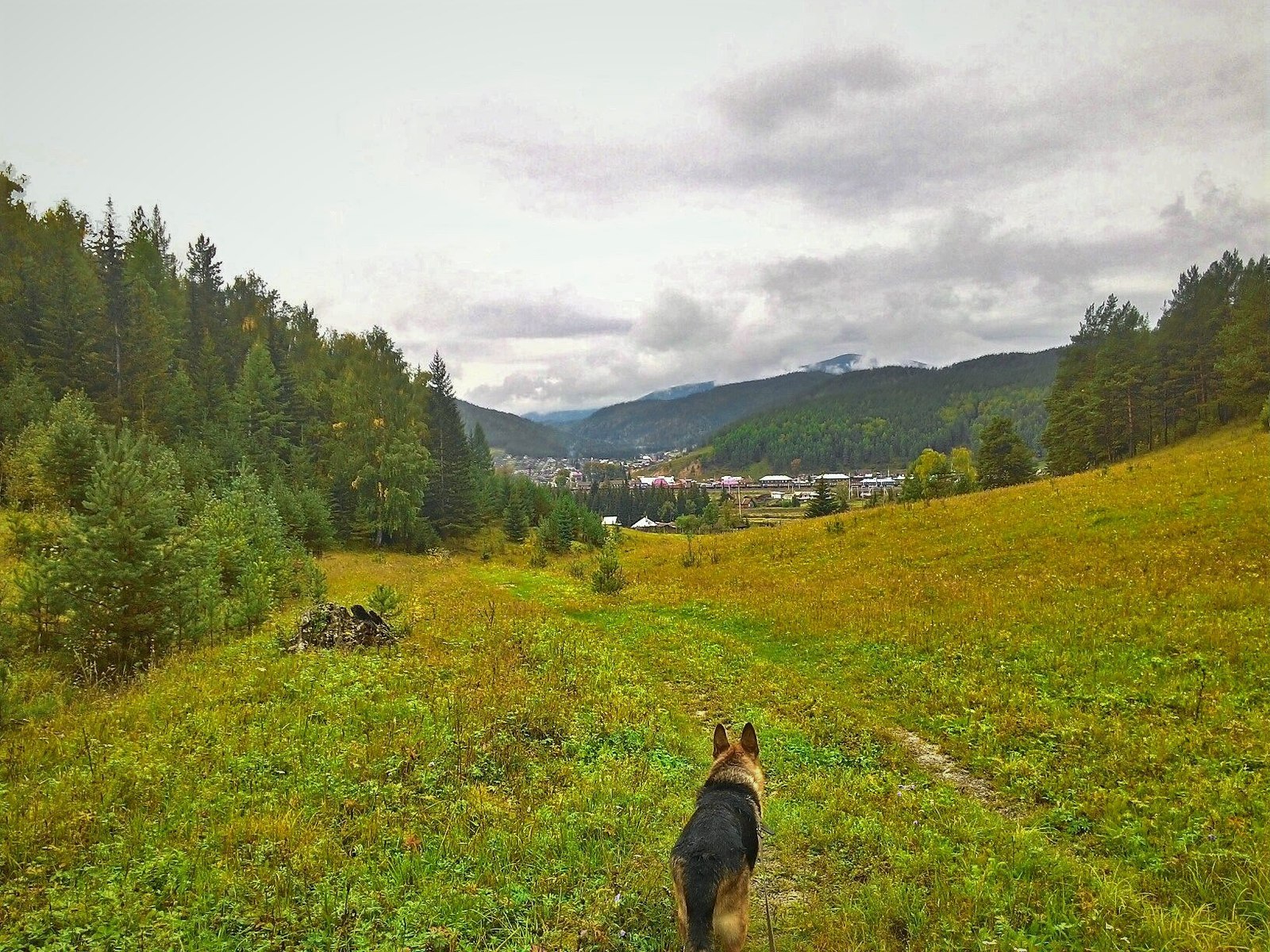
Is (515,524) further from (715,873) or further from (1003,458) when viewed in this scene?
(715,873)

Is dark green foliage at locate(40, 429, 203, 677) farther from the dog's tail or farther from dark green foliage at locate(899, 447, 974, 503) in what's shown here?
dark green foliage at locate(899, 447, 974, 503)

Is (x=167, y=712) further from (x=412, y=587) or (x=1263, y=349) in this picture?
(x=1263, y=349)

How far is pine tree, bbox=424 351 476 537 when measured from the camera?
6281 cm

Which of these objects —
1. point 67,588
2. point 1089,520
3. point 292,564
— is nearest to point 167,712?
point 67,588

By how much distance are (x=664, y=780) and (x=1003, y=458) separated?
5851 cm

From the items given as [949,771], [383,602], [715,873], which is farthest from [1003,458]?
[715,873]

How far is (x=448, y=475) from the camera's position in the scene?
210 ft

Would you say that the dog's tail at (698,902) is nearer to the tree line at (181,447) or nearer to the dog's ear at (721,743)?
the dog's ear at (721,743)

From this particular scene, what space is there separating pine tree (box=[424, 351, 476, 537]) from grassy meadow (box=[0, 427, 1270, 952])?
4839cm

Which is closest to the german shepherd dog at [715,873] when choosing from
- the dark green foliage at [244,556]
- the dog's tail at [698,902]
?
the dog's tail at [698,902]

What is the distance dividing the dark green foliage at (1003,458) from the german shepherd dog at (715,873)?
Answer: 58016 mm

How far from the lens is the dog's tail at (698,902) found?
393 cm

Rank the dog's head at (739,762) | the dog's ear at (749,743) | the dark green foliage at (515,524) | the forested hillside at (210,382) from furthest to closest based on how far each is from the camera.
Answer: the dark green foliage at (515,524) → the forested hillside at (210,382) → the dog's ear at (749,743) → the dog's head at (739,762)

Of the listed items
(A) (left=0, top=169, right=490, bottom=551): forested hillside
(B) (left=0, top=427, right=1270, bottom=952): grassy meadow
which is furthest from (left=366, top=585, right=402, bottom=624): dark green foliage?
(A) (left=0, top=169, right=490, bottom=551): forested hillside
